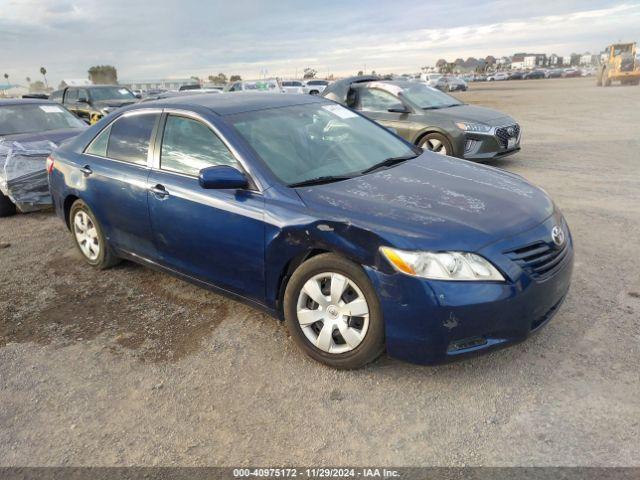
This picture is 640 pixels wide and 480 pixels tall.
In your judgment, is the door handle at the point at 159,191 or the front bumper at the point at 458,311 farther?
the door handle at the point at 159,191

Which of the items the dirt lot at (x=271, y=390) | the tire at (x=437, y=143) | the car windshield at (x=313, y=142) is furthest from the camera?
the tire at (x=437, y=143)

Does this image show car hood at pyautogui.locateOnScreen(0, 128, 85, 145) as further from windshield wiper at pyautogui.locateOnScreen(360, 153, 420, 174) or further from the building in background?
the building in background

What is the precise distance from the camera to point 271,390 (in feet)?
9.49

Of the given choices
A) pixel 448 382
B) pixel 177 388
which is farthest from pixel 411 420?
pixel 177 388

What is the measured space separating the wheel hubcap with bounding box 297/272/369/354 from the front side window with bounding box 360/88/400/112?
6714 mm

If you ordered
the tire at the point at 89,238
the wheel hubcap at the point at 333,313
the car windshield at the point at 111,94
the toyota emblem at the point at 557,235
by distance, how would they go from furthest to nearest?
the car windshield at the point at 111,94 → the tire at the point at 89,238 → the toyota emblem at the point at 557,235 → the wheel hubcap at the point at 333,313

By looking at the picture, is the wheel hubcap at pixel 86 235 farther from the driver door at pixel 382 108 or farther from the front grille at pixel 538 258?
the driver door at pixel 382 108

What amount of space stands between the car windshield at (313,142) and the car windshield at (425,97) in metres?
5.13

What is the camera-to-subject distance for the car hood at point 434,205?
265 centimetres

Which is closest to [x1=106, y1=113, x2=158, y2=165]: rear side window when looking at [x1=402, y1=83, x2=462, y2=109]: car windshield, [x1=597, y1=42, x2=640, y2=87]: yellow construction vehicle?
[x1=402, y1=83, x2=462, y2=109]: car windshield

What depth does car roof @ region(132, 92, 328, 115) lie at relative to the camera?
371 centimetres

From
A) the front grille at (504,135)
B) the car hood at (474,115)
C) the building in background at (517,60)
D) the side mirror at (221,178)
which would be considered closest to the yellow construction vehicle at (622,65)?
the car hood at (474,115)

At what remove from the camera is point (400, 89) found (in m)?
9.12

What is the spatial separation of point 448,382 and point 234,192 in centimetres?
175
